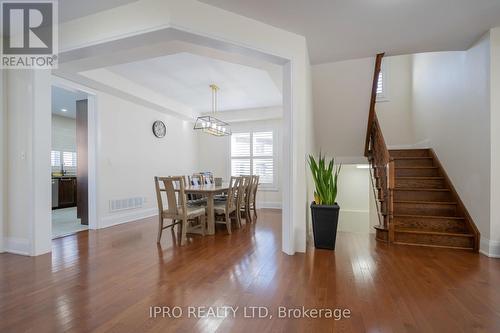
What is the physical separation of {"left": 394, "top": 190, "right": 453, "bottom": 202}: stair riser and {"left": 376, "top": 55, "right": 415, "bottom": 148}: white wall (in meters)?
1.82

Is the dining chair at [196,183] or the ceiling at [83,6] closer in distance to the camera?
the ceiling at [83,6]

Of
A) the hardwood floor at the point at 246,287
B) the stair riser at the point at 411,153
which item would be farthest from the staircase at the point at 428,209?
the hardwood floor at the point at 246,287

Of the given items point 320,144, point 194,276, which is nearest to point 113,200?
point 194,276

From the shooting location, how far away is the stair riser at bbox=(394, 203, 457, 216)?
3.49 m

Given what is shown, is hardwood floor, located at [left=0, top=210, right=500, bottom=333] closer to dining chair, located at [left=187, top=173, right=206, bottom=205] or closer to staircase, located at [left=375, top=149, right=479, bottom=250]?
staircase, located at [left=375, top=149, right=479, bottom=250]

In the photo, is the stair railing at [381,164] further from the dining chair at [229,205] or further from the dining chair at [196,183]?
the dining chair at [196,183]

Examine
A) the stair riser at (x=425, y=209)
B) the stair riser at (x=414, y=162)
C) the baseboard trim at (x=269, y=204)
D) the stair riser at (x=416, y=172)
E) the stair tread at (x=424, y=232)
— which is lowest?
the baseboard trim at (x=269, y=204)

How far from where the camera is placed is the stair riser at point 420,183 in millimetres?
3912

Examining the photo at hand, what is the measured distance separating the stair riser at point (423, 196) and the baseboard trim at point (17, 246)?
5172 mm

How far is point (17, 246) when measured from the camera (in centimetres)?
297

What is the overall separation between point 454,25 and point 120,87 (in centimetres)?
503

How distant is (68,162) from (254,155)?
5858mm

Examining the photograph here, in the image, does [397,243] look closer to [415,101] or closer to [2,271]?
[415,101]

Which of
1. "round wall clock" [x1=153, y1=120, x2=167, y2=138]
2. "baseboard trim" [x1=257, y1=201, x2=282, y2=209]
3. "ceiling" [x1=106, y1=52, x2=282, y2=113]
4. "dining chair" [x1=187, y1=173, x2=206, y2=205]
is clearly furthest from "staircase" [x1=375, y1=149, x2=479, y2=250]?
"round wall clock" [x1=153, y1=120, x2=167, y2=138]
